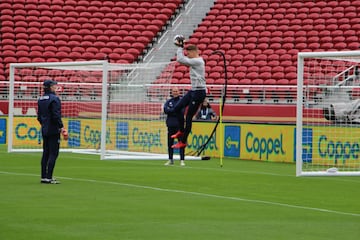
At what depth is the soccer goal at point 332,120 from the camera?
23.0m

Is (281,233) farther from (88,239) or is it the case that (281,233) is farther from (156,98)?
(156,98)

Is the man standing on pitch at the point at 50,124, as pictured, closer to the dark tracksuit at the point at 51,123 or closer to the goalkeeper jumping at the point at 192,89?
the dark tracksuit at the point at 51,123

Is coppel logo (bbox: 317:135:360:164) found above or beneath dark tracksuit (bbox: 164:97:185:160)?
beneath

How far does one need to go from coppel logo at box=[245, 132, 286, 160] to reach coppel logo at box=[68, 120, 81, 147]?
663cm

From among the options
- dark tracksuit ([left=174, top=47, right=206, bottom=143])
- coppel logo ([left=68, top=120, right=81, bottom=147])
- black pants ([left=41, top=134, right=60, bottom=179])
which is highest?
dark tracksuit ([left=174, top=47, right=206, bottom=143])

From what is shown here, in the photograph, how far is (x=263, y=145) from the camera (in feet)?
87.8

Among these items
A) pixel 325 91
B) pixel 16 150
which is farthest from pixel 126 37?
pixel 325 91

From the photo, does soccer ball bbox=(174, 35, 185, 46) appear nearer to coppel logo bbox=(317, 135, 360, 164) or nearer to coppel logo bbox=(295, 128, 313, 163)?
coppel logo bbox=(295, 128, 313, 163)

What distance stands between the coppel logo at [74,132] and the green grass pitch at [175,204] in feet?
29.3

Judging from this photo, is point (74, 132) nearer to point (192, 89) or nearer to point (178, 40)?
point (192, 89)

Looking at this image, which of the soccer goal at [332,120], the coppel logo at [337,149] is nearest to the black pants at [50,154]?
the soccer goal at [332,120]

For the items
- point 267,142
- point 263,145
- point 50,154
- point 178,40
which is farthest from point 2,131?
point 50,154

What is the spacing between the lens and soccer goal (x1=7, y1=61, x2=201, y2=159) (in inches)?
1067

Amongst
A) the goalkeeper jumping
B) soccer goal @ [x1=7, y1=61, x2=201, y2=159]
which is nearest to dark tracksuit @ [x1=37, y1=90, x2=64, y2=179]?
the goalkeeper jumping
